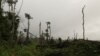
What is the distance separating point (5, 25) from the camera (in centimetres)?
3400

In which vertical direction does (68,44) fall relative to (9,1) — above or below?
below

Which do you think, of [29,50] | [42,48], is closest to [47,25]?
[42,48]

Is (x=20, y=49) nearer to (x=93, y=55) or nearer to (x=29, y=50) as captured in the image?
(x=29, y=50)

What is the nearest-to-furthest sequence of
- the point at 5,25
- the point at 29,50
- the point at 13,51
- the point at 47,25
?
the point at 13,51, the point at 29,50, the point at 5,25, the point at 47,25

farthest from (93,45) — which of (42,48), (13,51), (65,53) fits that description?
(13,51)

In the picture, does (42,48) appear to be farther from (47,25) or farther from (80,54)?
(47,25)

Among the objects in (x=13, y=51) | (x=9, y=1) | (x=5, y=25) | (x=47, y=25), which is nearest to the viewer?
(x=13, y=51)

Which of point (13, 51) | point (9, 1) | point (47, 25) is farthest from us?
point (47, 25)

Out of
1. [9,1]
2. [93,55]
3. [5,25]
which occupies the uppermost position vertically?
[9,1]

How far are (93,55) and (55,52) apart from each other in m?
3.34

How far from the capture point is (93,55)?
808 inches

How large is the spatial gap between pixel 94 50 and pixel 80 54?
1230 millimetres

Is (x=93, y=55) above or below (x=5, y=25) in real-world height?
below

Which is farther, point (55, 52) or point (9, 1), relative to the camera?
point (9, 1)
